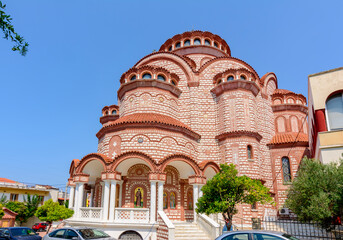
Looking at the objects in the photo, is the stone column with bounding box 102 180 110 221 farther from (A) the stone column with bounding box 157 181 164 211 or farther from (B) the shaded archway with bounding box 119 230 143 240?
(A) the stone column with bounding box 157 181 164 211

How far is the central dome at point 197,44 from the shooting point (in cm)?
2819

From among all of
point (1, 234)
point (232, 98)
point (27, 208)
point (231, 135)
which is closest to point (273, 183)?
point (231, 135)

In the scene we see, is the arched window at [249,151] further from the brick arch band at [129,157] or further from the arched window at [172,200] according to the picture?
the brick arch band at [129,157]

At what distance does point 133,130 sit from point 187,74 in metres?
8.52

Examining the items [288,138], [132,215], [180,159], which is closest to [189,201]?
[180,159]

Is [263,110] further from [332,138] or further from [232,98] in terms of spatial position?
[332,138]

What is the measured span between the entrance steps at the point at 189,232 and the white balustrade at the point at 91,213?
Answer: 441cm

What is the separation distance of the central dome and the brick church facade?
1.08ft

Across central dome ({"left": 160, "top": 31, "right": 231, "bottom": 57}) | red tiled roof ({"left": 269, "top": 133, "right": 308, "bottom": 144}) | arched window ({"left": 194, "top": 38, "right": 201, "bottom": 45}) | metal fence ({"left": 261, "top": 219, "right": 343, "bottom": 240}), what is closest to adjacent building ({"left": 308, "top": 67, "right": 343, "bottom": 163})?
metal fence ({"left": 261, "top": 219, "right": 343, "bottom": 240})

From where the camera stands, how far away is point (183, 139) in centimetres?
1853

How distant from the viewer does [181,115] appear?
72.7 feet

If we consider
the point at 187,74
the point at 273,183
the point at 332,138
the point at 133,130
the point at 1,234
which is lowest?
the point at 1,234

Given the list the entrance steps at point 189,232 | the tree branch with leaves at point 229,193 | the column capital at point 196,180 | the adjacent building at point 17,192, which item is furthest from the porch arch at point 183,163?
the adjacent building at point 17,192

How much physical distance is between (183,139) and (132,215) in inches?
246
